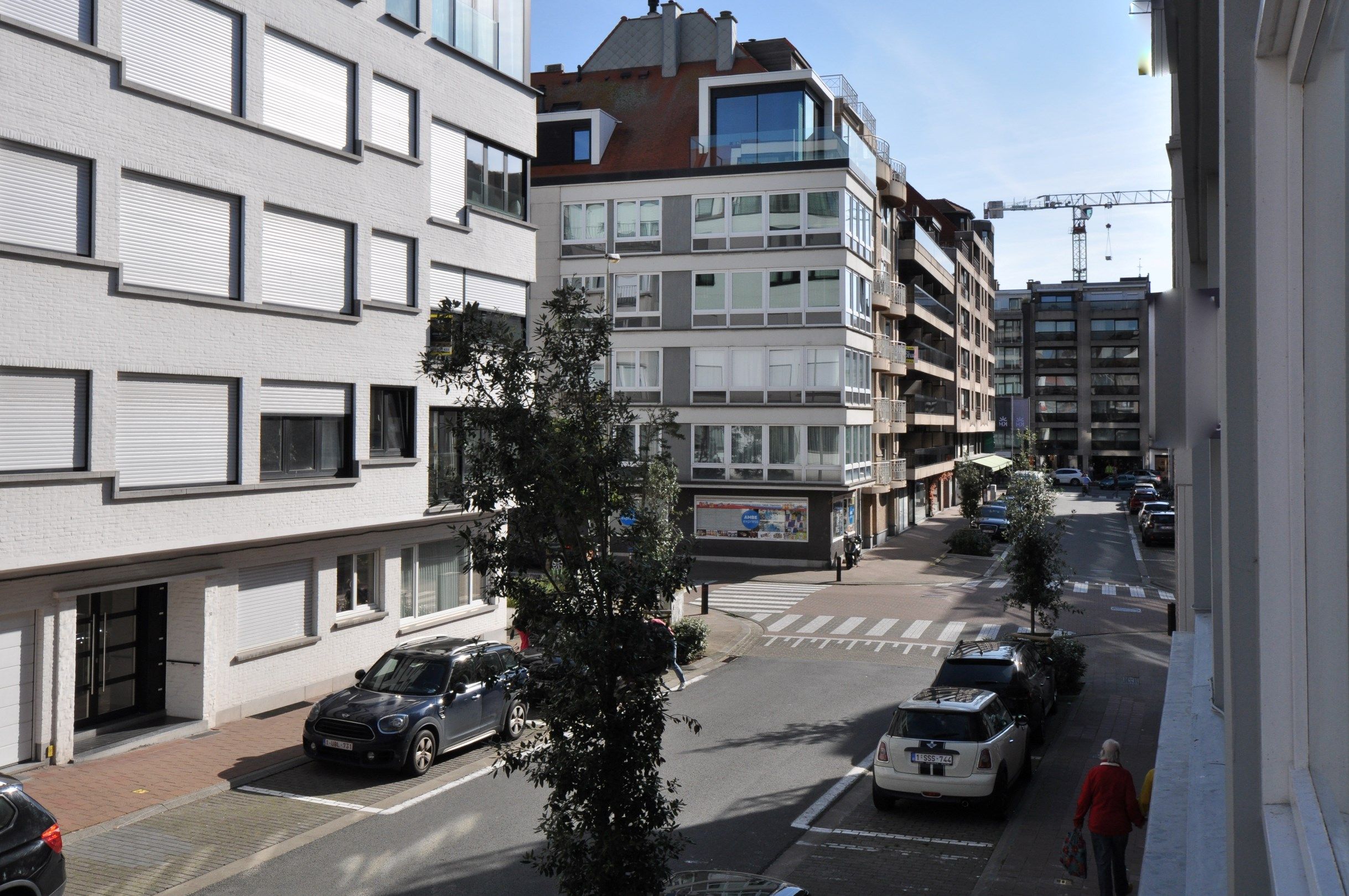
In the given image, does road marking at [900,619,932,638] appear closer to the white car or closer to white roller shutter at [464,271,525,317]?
white roller shutter at [464,271,525,317]

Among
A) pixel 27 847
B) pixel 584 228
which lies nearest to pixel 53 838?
pixel 27 847

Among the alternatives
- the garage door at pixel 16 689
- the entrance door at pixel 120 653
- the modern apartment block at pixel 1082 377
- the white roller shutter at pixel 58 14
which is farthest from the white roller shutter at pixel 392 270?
the modern apartment block at pixel 1082 377

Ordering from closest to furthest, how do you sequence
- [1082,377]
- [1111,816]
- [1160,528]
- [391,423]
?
1. [1111,816]
2. [391,423]
3. [1160,528]
4. [1082,377]

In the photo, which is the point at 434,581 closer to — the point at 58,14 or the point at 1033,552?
the point at 58,14

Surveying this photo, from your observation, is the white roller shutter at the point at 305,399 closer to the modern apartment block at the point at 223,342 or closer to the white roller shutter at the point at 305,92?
the modern apartment block at the point at 223,342

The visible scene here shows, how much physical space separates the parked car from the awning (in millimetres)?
8293

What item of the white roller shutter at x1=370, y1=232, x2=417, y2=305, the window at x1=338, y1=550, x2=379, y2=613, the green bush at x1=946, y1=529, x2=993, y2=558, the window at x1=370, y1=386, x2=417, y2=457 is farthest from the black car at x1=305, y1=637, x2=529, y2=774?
the green bush at x1=946, y1=529, x2=993, y2=558

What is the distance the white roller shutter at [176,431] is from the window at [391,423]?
3584mm

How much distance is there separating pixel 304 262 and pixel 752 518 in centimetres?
2440

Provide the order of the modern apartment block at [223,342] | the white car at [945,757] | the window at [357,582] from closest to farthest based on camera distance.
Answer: the white car at [945,757]
the modern apartment block at [223,342]
the window at [357,582]

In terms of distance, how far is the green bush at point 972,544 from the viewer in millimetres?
46219

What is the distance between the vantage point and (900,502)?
55.0 m

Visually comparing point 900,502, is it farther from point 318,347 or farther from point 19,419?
point 19,419

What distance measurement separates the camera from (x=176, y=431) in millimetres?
16984
